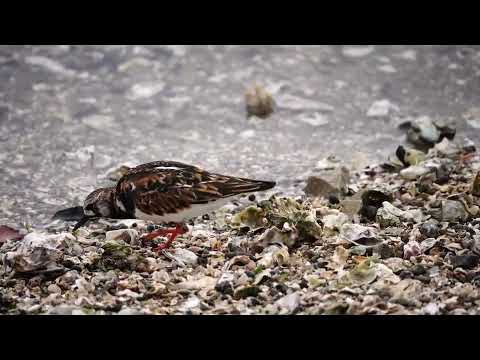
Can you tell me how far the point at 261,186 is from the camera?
6.24m

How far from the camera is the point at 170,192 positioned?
20.3 ft

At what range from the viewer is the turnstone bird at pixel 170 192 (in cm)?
619

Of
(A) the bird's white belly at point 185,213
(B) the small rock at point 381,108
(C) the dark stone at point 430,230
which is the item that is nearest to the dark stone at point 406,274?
(C) the dark stone at point 430,230

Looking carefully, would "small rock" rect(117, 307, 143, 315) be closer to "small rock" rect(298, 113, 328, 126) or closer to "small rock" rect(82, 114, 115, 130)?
"small rock" rect(82, 114, 115, 130)

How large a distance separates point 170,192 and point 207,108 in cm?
348

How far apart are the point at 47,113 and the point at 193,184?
3.70m

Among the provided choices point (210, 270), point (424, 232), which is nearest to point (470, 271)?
point (424, 232)

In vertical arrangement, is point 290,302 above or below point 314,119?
below

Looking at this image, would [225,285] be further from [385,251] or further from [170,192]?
[385,251]

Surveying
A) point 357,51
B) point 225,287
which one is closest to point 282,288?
point 225,287

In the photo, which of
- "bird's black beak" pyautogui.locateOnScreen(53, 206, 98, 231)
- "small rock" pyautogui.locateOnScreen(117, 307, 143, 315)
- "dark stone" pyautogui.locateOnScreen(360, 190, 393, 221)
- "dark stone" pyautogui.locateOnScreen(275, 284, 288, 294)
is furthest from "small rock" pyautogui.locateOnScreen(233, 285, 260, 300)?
"bird's black beak" pyautogui.locateOnScreen(53, 206, 98, 231)

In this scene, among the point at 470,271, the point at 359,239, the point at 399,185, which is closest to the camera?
the point at 470,271

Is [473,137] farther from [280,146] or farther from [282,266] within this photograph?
[282,266]

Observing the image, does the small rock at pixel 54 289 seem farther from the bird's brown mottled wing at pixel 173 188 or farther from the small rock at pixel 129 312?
the bird's brown mottled wing at pixel 173 188
